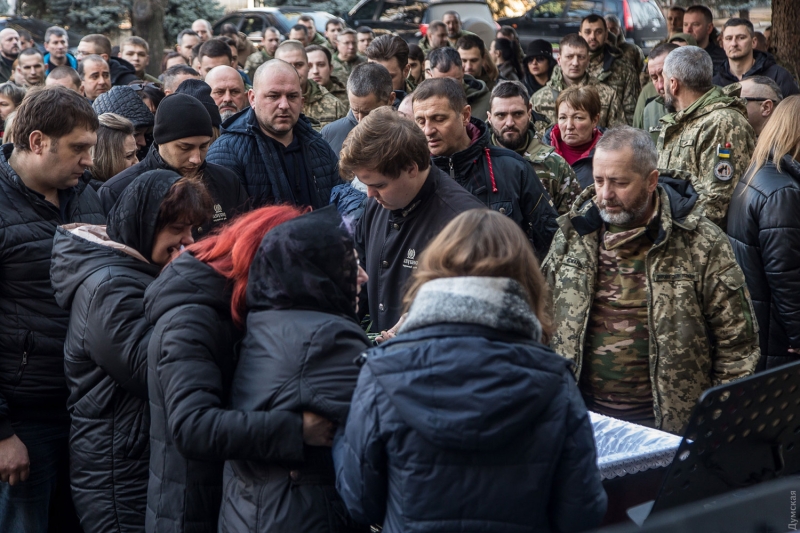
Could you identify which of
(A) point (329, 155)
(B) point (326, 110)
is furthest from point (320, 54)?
(A) point (329, 155)

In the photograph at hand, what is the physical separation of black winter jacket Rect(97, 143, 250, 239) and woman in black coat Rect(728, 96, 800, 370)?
261 centimetres

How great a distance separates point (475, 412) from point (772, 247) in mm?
2912

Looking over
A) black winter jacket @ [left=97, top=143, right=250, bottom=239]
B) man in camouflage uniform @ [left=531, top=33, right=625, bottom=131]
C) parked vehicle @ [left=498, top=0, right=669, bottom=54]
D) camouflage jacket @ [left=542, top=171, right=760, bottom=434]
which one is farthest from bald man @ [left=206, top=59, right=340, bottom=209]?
parked vehicle @ [left=498, top=0, right=669, bottom=54]

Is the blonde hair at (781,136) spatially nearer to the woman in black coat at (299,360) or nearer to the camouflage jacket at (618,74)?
the woman in black coat at (299,360)

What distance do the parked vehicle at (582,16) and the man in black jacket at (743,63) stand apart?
6.73m

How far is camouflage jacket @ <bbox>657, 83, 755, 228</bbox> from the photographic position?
18.0ft

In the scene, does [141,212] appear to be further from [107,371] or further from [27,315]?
[27,315]

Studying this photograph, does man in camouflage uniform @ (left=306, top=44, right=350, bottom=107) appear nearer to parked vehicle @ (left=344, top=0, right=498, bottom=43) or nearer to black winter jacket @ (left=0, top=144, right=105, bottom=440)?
black winter jacket @ (left=0, top=144, right=105, bottom=440)

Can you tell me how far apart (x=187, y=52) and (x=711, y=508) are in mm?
12073

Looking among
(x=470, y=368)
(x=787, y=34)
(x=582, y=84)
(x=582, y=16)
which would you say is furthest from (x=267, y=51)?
(x=470, y=368)

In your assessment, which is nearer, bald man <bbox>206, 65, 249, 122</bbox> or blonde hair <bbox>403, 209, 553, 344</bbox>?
blonde hair <bbox>403, 209, 553, 344</bbox>

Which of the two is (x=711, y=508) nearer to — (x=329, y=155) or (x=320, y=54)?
(x=329, y=155)

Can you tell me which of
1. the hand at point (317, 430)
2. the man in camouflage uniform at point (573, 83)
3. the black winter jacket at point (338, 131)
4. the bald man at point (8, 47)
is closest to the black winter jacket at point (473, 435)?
the hand at point (317, 430)

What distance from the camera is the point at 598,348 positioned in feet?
12.4
